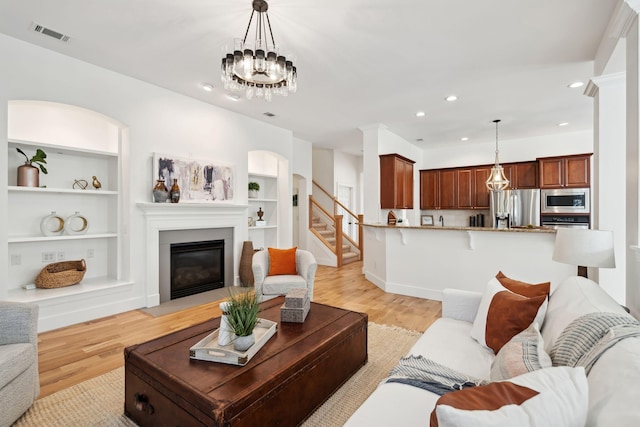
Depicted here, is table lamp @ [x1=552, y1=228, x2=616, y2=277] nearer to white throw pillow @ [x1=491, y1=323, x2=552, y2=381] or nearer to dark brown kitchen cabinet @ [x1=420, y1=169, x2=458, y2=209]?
white throw pillow @ [x1=491, y1=323, x2=552, y2=381]

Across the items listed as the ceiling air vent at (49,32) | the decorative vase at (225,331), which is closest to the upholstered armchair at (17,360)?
the decorative vase at (225,331)

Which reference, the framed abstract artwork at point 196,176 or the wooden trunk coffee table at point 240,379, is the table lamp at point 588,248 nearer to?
the wooden trunk coffee table at point 240,379

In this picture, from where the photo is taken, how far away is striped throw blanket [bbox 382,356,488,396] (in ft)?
4.56

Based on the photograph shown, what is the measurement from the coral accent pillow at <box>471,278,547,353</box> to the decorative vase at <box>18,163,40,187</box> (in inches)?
172

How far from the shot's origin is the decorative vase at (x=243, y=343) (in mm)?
1732

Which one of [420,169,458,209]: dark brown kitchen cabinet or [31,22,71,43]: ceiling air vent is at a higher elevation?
[31,22,71,43]: ceiling air vent

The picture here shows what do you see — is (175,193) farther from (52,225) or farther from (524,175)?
(524,175)

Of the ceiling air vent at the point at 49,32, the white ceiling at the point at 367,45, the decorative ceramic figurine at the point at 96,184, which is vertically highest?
the ceiling air vent at the point at 49,32

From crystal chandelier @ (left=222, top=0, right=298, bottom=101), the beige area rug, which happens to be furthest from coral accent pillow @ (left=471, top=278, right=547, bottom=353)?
crystal chandelier @ (left=222, top=0, right=298, bottom=101)

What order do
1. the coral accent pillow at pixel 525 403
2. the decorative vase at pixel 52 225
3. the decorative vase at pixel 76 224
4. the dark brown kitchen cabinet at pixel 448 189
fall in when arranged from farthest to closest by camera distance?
the dark brown kitchen cabinet at pixel 448 189 → the decorative vase at pixel 76 224 → the decorative vase at pixel 52 225 → the coral accent pillow at pixel 525 403

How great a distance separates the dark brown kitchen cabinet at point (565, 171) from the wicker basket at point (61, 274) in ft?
26.4

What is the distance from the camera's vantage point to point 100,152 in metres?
3.72

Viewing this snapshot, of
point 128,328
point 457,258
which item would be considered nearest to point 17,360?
point 128,328

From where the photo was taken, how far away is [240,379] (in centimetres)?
154
